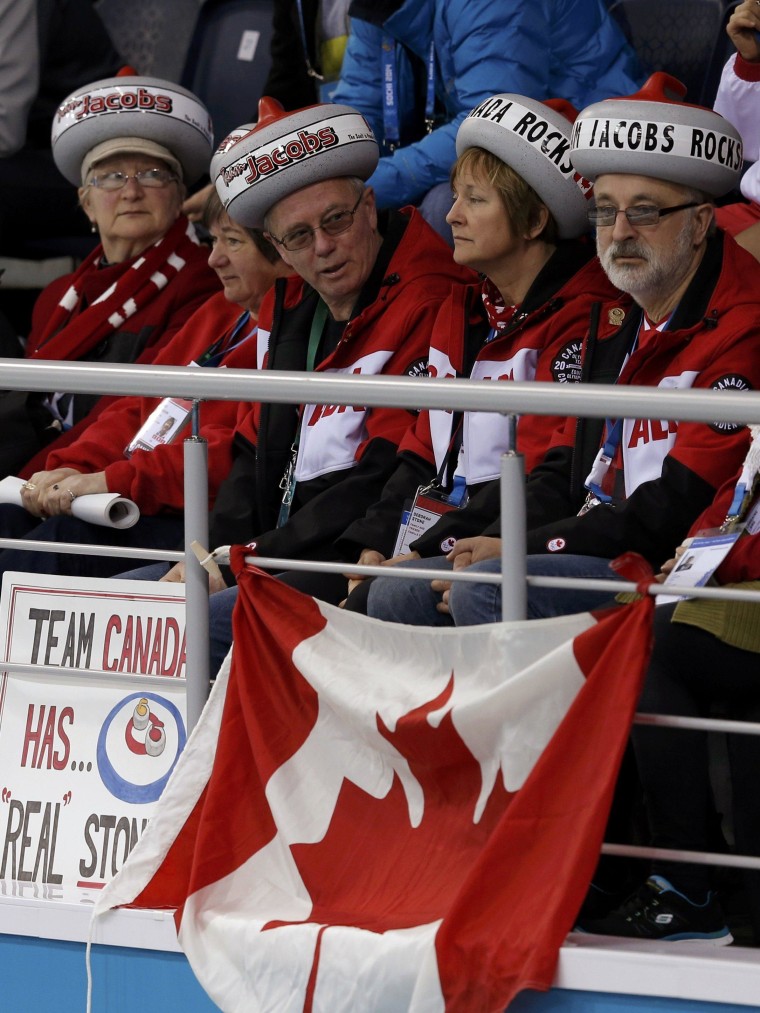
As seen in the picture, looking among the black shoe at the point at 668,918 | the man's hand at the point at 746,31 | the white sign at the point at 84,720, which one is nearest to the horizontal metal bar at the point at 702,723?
the black shoe at the point at 668,918

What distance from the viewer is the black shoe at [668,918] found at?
2355mm

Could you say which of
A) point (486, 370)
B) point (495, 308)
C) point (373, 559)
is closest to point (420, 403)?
point (373, 559)

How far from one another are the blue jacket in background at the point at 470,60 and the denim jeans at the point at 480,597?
64.6 inches

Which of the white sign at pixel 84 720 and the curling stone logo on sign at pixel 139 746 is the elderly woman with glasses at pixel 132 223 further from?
the curling stone logo on sign at pixel 139 746

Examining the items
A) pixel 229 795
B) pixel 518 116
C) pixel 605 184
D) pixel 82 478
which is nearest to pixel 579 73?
pixel 518 116

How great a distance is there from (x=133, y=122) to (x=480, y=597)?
2.38 m

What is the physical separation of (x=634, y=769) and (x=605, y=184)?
116cm

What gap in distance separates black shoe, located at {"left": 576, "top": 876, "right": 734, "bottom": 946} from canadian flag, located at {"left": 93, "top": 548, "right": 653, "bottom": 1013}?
279 mm

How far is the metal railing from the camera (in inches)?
82.8

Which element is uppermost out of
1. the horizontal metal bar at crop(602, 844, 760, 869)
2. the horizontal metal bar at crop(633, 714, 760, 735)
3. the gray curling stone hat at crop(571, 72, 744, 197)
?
the gray curling stone hat at crop(571, 72, 744, 197)

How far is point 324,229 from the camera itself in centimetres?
360

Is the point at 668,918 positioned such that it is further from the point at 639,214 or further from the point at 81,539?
the point at 81,539

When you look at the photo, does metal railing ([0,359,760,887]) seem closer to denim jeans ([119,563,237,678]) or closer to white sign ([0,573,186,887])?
white sign ([0,573,186,887])

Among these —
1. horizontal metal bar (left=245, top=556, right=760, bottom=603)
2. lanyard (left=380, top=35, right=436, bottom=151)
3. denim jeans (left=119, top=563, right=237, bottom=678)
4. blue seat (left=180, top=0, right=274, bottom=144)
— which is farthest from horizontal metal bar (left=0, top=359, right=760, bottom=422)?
blue seat (left=180, top=0, right=274, bottom=144)
